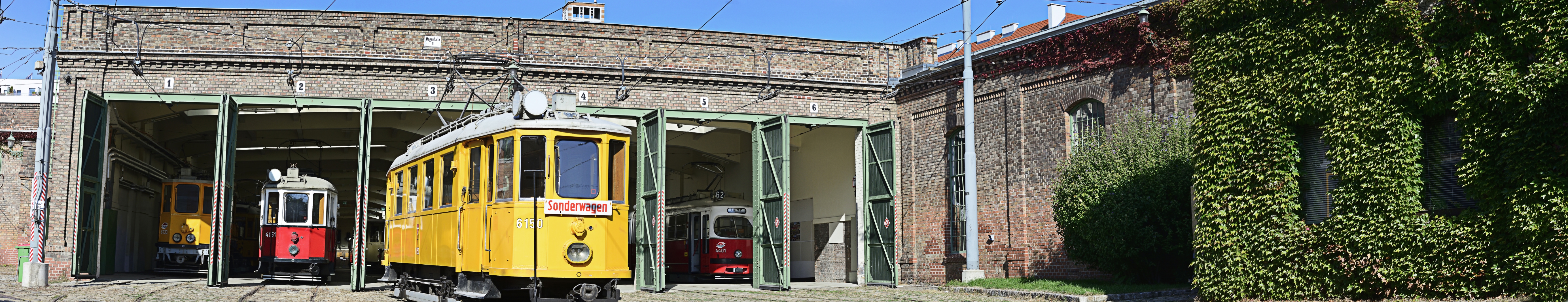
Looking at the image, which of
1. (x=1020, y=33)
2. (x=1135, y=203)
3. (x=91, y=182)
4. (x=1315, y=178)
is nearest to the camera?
(x=1315, y=178)

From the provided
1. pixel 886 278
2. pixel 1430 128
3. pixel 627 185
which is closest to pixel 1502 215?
pixel 1430 128

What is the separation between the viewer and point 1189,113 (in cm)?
1670

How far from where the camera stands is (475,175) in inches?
429

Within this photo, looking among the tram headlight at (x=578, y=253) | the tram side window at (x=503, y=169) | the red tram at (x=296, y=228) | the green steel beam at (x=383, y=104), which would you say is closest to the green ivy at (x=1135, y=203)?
the green steel beam at (x=383, y=104)

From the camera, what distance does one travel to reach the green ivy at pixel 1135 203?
15867 mm

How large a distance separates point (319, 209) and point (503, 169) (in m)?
12.0

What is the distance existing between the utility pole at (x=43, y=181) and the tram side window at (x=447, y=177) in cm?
876

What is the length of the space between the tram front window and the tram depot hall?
0.58ft

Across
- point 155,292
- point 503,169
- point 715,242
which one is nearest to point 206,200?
point 155,292

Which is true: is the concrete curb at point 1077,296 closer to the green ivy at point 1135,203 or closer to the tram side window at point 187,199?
the green ivy at point 1135,203

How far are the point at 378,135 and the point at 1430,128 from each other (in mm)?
22986

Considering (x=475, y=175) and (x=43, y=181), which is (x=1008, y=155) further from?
(x=43, y=181)

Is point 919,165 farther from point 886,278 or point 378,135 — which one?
point 378,135

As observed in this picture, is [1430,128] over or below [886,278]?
over
